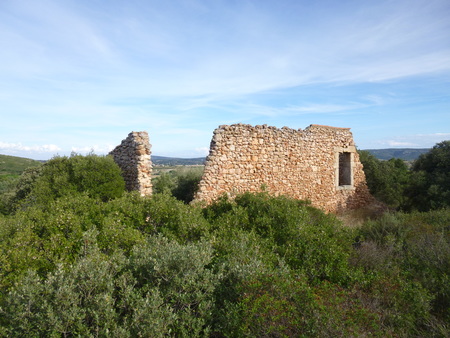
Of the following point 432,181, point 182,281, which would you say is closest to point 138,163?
point 182,281

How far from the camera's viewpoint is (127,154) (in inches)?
368

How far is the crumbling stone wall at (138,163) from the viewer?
866 cm

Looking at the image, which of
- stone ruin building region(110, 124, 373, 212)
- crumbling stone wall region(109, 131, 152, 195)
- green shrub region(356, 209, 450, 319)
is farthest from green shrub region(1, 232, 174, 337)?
crumbling stone wall region(109, 131, 152, 195)

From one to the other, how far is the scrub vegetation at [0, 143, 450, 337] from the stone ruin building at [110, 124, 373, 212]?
1057mm

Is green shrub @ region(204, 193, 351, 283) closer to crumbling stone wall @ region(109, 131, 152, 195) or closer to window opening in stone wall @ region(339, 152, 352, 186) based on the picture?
crumbling stone wall @ region(109, 131, 152, 195)

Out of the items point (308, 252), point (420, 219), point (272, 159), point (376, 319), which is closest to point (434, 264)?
point (308, 252)

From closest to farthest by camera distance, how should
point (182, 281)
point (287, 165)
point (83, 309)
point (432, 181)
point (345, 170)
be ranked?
1. point (83, 309)
2. point (182, 281)
3. point (287, 165)
4. point (432, 181)
5. point (345, 170)

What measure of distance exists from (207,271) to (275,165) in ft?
21.9

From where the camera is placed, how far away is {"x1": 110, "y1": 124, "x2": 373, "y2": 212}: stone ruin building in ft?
28.5

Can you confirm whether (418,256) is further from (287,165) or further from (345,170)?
(345,170)

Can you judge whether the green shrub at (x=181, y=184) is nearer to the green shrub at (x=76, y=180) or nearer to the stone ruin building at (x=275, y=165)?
the stone ruin building at (x=275, y=165)

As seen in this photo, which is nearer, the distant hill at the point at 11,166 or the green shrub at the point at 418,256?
the green shrub at the point at 418,256

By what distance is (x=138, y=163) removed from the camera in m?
8.68

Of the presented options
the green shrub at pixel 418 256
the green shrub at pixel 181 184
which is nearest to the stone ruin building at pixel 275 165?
the green shrub at pixel 181 184
